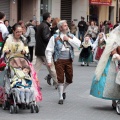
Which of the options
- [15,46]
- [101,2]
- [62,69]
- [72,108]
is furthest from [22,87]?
[101,2]

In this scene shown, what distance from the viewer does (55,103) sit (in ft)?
35.7

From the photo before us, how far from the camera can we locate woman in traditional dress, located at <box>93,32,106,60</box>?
761 inches

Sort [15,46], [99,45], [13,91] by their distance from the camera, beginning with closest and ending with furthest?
[13,91] < [15,46] < [99,45]

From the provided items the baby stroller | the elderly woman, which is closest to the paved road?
the baby stroller

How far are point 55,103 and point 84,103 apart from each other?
0.62 m

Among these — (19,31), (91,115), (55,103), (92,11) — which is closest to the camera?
(91,115)

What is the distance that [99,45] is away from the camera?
19.5m

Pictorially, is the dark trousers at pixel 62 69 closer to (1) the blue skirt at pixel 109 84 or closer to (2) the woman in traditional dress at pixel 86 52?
(1) the blue skirt at pixel 109 84

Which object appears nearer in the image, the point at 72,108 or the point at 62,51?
the point at 72,108

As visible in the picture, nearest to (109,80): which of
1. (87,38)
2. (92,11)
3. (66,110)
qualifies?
(66,110)

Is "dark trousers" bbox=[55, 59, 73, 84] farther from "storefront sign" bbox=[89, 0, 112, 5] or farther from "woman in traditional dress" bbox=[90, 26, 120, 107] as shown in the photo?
"storefront sign" bbox=[89, 0, 112, 5]

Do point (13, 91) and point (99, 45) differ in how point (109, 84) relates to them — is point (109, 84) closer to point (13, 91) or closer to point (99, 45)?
point (13, 91)

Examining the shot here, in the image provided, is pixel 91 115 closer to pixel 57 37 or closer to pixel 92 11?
pixel 57 37

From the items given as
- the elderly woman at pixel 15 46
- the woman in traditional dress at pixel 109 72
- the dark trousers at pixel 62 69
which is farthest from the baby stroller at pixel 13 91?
the woman in traditional dress at pixel 109 72
